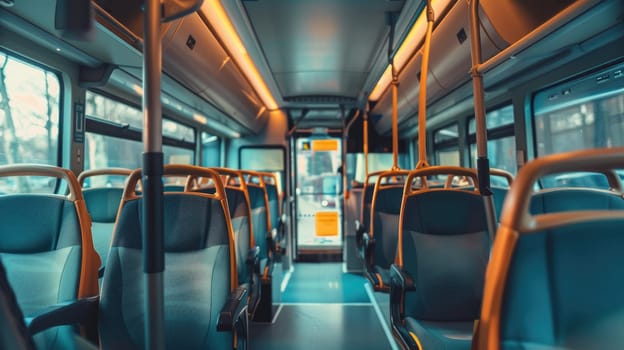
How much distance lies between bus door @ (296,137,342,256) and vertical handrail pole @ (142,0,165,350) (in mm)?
5204

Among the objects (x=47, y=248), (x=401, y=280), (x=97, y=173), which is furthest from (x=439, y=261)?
(x=97, y=173)

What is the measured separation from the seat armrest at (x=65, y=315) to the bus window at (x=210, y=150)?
13.8ft

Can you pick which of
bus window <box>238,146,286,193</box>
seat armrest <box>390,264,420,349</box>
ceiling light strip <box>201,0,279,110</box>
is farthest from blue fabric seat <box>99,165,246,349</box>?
bus window <box>238,146,286,193</box>

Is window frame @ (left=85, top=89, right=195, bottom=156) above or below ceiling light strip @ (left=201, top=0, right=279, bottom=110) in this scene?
below

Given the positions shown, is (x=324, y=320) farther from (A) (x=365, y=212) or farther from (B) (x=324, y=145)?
(B) (x=324, y=145)

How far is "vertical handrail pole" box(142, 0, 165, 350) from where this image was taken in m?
0.87

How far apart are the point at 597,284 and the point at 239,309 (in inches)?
51.2

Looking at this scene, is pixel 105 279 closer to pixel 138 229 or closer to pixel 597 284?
pixel 138 229

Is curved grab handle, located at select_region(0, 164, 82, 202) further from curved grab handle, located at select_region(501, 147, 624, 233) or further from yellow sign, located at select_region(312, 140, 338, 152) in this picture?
yellow sign, located at select_region(312, 140, 338, 152)

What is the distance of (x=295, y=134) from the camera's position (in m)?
6.18

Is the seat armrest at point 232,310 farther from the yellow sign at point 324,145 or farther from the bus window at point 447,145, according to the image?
the yellow sign at point 324,145

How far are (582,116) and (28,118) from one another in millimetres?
4521

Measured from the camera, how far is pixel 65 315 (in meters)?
1.26

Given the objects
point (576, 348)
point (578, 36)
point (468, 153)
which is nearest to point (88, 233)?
point (576, 348)
